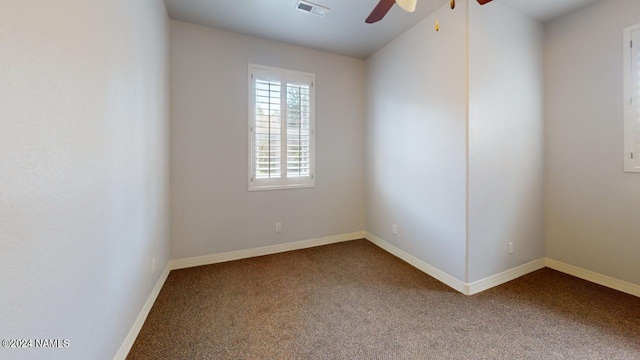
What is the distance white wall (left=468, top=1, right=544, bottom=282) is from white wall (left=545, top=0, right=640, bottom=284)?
13 centimetres

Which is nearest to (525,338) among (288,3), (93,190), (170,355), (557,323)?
(557,323)

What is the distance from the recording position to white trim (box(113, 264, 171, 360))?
1.55 metres

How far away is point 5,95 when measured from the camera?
0.77 m

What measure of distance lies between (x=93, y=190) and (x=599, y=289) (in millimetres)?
4185

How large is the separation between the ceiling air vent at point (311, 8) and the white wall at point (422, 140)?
1110 millimetres

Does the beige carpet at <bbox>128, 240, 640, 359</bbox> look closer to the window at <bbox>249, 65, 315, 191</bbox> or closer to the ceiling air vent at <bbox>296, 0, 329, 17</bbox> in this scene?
the window at <bbox>249, 65, 315, 191</bbox>

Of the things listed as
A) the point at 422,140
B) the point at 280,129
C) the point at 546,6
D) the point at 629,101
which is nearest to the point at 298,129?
the point at 280,129

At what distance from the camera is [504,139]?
8.23ft

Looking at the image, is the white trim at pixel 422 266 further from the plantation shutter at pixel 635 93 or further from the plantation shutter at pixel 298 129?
the plantation shutter at pixel 635 93

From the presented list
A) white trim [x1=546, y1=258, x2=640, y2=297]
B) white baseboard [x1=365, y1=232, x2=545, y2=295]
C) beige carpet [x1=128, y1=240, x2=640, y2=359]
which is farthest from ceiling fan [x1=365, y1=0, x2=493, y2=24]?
white trim [x1=546, y1=258, x2=640, y2=297]

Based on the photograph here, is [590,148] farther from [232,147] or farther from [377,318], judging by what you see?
[232,147]

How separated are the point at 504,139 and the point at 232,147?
10.2ft

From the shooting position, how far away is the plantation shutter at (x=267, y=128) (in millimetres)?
3186

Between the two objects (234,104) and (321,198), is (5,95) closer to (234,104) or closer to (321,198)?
(234,104)
